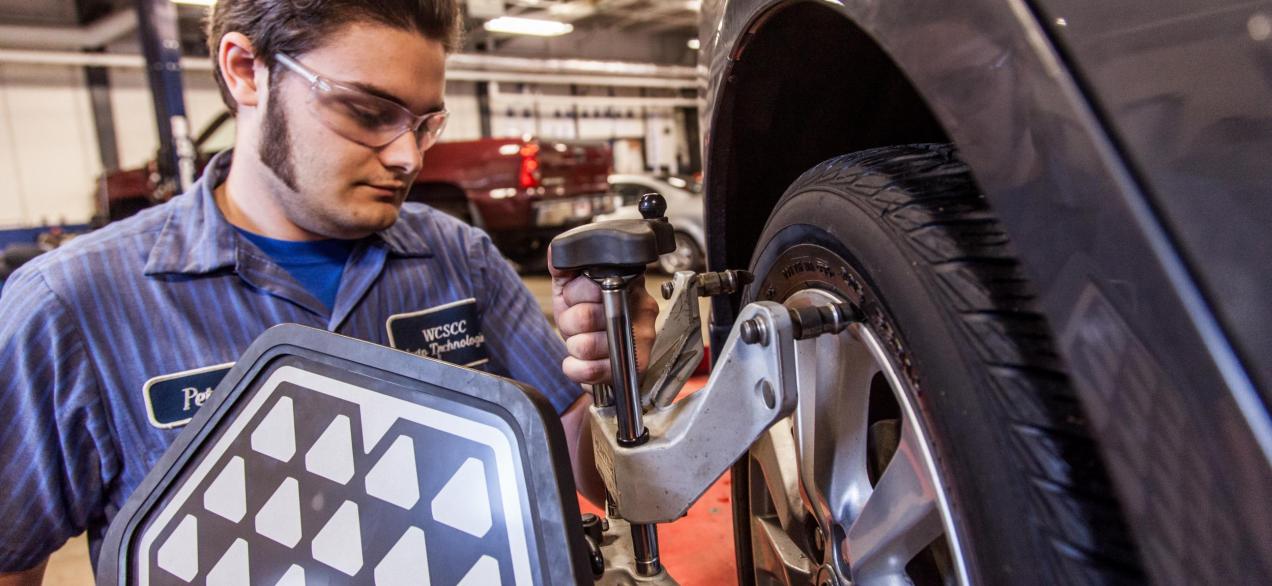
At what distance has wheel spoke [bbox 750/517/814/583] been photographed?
0.80 metres

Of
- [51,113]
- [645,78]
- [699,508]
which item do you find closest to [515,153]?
[699,508]

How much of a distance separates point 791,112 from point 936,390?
51cm

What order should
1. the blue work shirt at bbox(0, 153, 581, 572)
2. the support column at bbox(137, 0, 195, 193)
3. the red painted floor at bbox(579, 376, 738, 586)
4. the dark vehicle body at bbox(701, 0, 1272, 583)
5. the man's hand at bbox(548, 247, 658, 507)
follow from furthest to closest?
the support column at bbox(137, 0, 195, 193) → the red painted floor at bbox(579, 376, 738, 586) → the blue work shirt at bbox(0, 153, 581, 572) → the man's hand at bbox(548, 247, 658, 507) → the dark vehicle body at bbox(701, 0, 1272, 583)

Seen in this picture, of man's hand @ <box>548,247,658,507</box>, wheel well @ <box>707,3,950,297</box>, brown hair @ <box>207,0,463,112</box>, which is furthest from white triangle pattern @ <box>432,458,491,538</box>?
brown hair @ <box>207,0,463,112</box>

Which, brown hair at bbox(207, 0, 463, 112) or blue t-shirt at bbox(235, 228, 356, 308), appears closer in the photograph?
brown hair at bbox(207, 0, 463, 112)

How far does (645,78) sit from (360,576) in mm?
13664

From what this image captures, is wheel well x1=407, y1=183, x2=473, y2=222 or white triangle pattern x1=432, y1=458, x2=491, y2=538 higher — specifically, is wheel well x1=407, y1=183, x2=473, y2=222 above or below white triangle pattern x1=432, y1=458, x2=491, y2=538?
below

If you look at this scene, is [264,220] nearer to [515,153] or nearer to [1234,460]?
[1234,460]

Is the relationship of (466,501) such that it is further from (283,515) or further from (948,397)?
(948,397)

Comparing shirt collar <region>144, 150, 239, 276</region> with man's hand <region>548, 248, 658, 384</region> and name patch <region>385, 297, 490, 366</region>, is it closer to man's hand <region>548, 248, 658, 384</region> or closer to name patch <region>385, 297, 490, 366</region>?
name patch <region>385, 297, 490, 366</region>

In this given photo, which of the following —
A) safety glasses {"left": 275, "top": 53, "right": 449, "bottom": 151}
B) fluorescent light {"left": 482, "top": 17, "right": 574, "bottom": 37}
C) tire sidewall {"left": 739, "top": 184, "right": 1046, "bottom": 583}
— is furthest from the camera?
fluorescent light {"left": 482, "top": 17, "right": 574, "bottom": 37}

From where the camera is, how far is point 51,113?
28.0 feet

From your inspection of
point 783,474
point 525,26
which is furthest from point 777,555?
point 525,26

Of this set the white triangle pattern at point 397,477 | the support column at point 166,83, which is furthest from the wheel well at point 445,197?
the white triangle pattern at point 397,477
